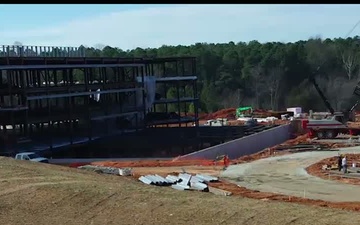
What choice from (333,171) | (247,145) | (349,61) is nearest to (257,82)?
(349,61)

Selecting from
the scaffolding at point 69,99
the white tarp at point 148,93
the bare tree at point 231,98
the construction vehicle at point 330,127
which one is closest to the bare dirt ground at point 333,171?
the construction vehicle at point 330,127

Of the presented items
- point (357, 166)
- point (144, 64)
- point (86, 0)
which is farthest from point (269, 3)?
point (144, 64)

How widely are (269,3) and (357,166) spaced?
91.4ft

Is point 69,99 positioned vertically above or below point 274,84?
above

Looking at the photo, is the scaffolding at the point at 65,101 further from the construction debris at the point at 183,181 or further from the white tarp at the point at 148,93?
the construction debris at the point at 183,181

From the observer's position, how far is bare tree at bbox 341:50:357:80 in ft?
307

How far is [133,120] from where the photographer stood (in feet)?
191

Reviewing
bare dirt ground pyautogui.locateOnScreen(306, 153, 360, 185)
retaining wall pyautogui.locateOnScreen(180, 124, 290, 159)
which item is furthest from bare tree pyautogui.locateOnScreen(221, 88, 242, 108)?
bare dirt ground pyautogui.locateOnScreen(306, 153, 360, 185)

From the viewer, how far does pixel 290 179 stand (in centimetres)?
2680

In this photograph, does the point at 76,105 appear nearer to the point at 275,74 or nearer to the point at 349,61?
the point at 275,74

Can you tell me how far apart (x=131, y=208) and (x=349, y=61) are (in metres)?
84.8

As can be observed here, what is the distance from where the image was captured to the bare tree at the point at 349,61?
93500 millimetres

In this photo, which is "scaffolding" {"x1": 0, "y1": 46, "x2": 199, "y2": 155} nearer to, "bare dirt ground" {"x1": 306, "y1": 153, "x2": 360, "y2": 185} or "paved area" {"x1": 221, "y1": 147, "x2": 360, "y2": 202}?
"paved area" {"x1": 221, "y1": 147, "x2": 360, "y2": 202}

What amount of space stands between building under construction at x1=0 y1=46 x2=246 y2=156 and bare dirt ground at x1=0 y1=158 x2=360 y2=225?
22010 millimetres
